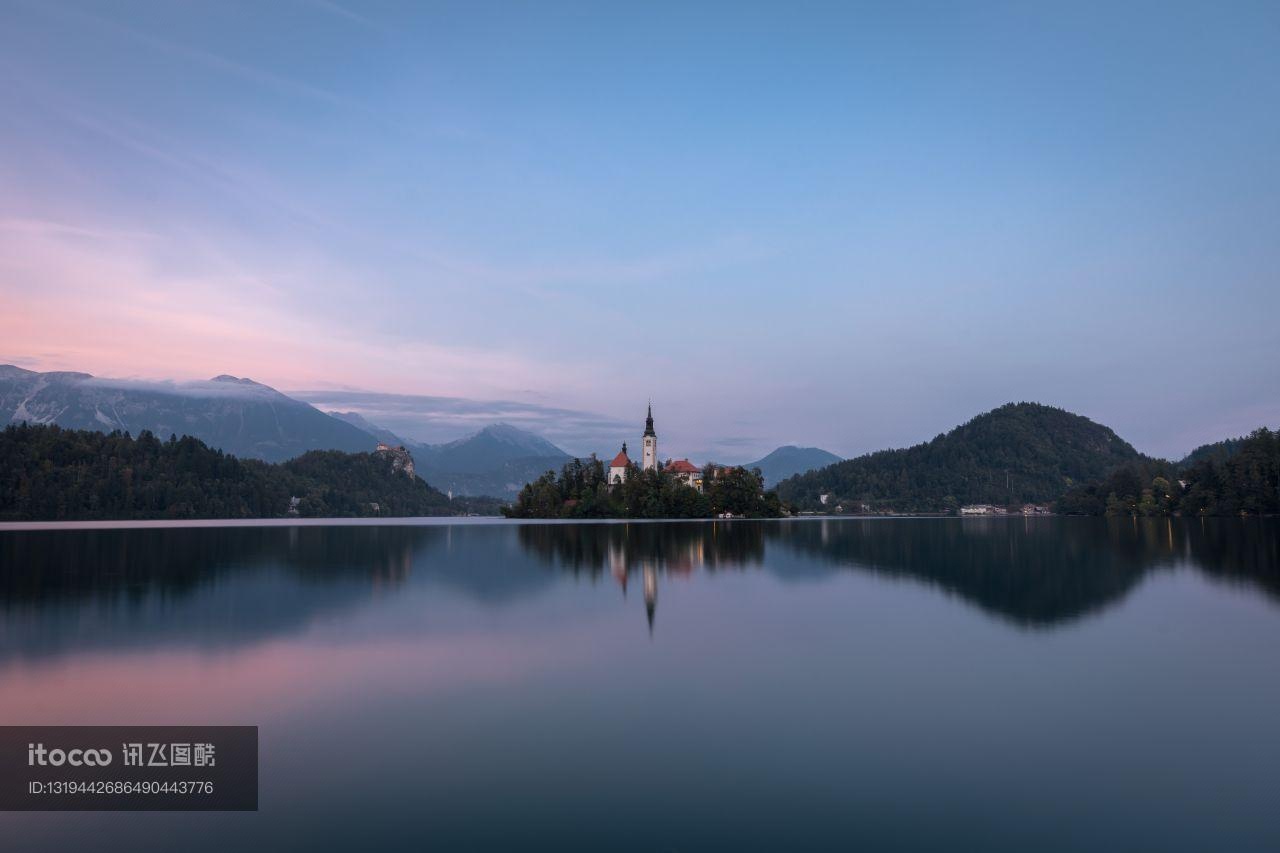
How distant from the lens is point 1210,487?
12800cm

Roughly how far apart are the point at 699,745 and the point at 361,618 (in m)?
16.6

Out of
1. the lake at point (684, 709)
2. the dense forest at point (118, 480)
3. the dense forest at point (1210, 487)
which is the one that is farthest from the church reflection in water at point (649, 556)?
the dense forest at point (118, 480)

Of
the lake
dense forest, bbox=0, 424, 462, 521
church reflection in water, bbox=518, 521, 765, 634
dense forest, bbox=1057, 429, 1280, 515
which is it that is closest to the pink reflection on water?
the lake

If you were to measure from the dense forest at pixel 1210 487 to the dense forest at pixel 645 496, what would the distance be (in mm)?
70485

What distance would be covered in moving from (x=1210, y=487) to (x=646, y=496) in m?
94.9

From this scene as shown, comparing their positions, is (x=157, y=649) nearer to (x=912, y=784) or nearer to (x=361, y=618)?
(x=361, y=618)

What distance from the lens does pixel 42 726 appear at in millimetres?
12766

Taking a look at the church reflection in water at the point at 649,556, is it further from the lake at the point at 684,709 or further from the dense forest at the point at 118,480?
the dense forest at the point at 118,480

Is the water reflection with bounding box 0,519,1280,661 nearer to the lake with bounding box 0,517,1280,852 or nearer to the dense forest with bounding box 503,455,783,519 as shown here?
the lake with bounding box 0,517,1280,852

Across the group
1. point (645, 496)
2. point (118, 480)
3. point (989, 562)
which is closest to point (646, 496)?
point (645, 496)

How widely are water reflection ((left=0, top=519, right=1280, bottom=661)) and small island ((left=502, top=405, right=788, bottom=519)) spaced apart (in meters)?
70.6

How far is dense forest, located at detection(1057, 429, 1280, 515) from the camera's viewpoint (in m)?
→ 117

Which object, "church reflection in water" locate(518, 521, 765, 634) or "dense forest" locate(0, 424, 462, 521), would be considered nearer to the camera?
"church reflection in water" locate(518, 521, 765, 634)

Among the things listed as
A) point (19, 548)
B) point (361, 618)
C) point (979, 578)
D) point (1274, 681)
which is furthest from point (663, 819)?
point (19, 548)
